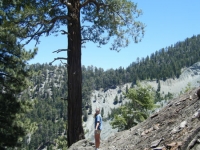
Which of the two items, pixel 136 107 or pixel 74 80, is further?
pixel 136 107

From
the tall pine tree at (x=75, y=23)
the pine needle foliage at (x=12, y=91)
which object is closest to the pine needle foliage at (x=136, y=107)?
the pine needle foliage at (x=12, y=91)

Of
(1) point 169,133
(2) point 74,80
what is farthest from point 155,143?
(2) point 74,80

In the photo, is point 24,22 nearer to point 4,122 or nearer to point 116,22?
point 116,22

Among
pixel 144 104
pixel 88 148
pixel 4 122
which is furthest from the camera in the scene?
pixel 144 104

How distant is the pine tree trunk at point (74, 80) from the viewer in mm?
7445

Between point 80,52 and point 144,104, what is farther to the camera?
point 144,104

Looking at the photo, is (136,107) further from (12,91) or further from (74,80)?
(74,80)

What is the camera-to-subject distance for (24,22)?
7590 mm

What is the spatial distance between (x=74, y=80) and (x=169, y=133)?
3.43m

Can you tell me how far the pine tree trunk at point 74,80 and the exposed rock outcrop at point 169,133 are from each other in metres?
0.44

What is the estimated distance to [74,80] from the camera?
7.66 meters

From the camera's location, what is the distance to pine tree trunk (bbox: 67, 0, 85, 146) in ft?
24.4

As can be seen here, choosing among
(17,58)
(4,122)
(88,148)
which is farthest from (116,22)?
(4,122)

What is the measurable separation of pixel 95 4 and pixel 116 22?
92cm
